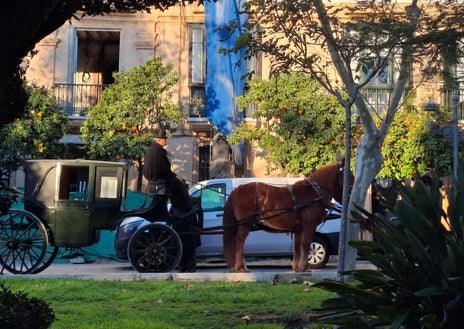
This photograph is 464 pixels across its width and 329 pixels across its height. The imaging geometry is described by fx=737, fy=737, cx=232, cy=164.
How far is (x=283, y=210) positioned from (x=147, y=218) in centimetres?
233

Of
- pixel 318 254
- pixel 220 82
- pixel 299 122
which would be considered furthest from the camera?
pixel 220 82

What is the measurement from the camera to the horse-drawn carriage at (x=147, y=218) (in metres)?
12.4

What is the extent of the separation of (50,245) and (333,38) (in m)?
6.94

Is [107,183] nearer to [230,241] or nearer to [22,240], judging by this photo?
[22,240]

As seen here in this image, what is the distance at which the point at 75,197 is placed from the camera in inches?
509

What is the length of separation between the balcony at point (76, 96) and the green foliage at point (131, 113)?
3.14 m

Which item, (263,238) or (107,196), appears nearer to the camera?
(107,196)

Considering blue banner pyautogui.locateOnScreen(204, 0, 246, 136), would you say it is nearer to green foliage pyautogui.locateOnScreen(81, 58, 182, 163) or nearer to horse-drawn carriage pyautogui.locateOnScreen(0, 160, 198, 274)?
green foliage pyautogui.locateOnScreen(81, 58, 182, 163)

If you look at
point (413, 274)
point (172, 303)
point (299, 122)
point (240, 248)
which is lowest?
point (172, 303)

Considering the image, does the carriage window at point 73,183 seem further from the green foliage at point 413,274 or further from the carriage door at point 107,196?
the green foliage at point 413,274

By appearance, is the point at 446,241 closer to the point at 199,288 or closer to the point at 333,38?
the point at 333,38

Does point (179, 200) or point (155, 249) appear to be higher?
point (179, 200)

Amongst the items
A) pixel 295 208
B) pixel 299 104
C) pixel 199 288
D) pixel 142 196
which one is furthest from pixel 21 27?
pixel 299 104

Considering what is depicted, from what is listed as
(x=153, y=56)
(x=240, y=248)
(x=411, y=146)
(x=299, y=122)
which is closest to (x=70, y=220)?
(x=240, y=248)
